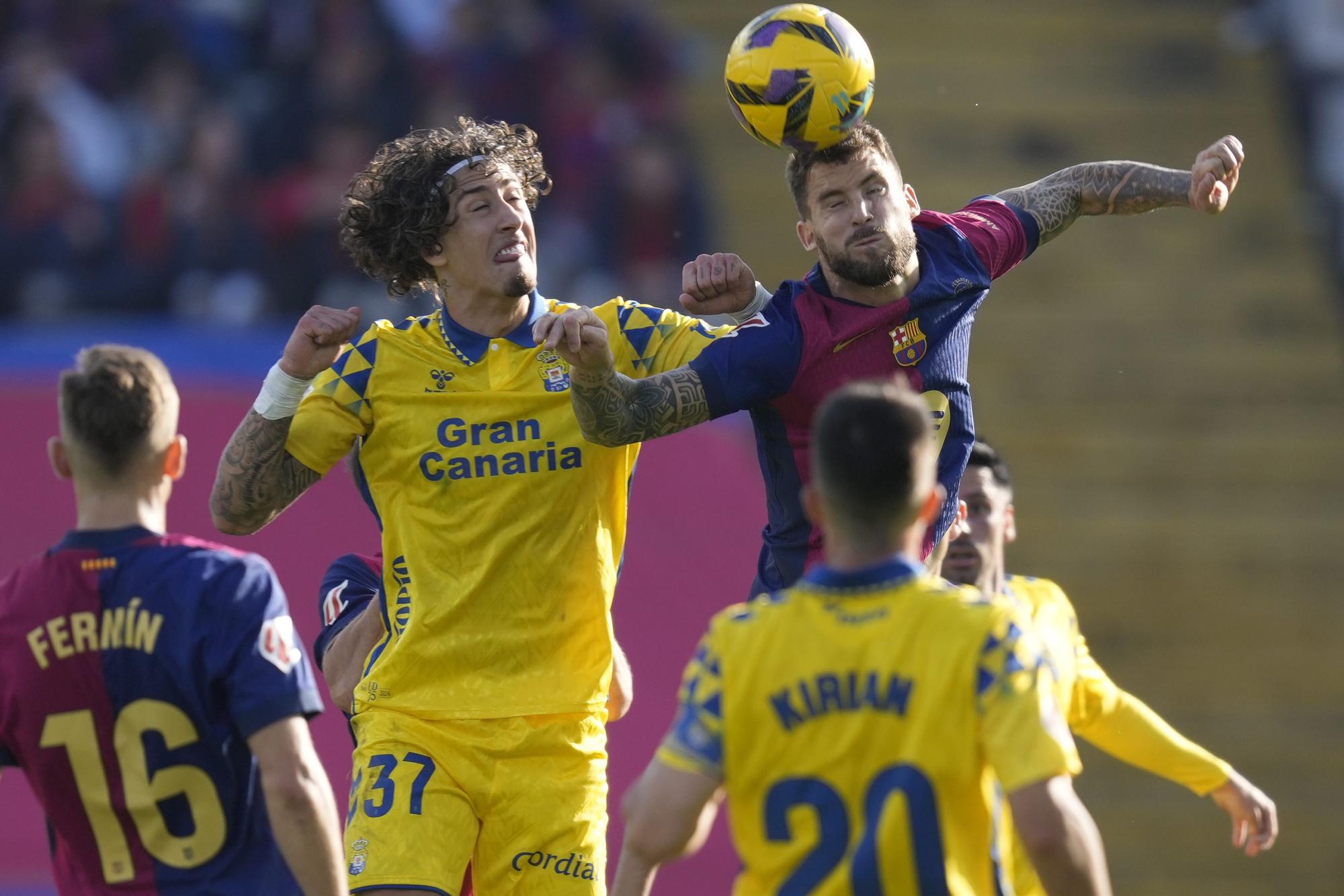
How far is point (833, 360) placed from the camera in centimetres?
496

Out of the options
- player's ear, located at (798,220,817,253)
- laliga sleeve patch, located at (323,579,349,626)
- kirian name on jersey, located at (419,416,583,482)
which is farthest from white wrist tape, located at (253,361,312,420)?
player's ear, located at (798,220,817,253)

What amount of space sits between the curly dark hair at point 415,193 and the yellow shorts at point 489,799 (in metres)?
1.47

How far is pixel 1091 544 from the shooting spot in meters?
12.6

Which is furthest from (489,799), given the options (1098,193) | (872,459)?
(1098,193)

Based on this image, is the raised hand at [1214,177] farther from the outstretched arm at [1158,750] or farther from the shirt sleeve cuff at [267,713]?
the shirt sleeve cuff at [267,713]

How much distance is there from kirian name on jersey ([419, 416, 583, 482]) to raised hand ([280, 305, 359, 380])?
0.40 metres

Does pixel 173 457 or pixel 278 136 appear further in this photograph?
pixel 278 136

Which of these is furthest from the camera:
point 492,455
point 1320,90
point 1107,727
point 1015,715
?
point 1320,90

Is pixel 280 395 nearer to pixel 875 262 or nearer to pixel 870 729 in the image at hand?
pixel 875 262

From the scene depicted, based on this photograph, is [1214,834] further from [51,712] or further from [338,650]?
[51,712]

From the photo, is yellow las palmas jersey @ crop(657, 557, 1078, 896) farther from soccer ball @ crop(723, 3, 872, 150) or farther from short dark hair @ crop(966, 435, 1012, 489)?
short dark hair @ crop(966, 435, 1012, 489)

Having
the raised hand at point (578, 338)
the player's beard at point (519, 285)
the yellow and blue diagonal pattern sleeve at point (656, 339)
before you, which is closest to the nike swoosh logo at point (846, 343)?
the yellow and blue diagonal pattern sleeve at point (656, 339)

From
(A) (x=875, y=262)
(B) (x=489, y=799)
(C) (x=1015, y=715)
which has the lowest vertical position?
(B) (x=489, y=799)

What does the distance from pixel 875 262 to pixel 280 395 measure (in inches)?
69.0
